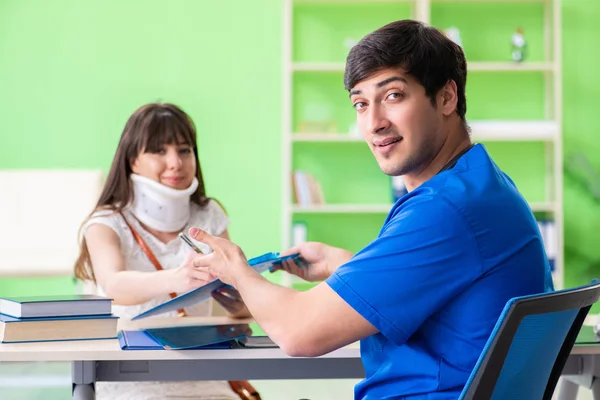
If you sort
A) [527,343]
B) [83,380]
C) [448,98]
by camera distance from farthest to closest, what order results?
1. [83,380]
2. [448,98]
3. [527,343]

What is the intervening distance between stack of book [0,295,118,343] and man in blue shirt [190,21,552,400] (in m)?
0.49

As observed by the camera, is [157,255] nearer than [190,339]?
No

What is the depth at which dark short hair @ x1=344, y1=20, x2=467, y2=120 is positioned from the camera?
1406 millimetres

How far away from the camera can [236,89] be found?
212 inches

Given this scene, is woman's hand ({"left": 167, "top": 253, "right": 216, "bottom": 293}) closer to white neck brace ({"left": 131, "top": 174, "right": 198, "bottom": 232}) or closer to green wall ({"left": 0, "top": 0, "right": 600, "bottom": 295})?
white neck brace ({"left": 131, "top": 174, "right": 198, "bottom": 232})

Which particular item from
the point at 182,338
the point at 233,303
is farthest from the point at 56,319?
the point at 233,303

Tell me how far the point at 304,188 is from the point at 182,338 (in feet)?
11.2

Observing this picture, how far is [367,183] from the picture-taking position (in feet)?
17.8

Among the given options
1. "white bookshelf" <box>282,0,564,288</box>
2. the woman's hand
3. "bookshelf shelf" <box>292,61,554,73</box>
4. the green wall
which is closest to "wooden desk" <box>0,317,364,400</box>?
the woman's hand

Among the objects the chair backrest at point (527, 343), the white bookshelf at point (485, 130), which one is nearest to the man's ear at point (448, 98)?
the chair backrest at point (527, 343)

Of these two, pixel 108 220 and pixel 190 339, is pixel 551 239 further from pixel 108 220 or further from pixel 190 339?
pixel 190 339

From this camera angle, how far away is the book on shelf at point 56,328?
5.64 ft

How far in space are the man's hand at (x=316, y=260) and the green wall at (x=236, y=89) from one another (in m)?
3.29

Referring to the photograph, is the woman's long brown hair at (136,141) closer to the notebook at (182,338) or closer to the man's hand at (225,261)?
the notebook at (182,338)
